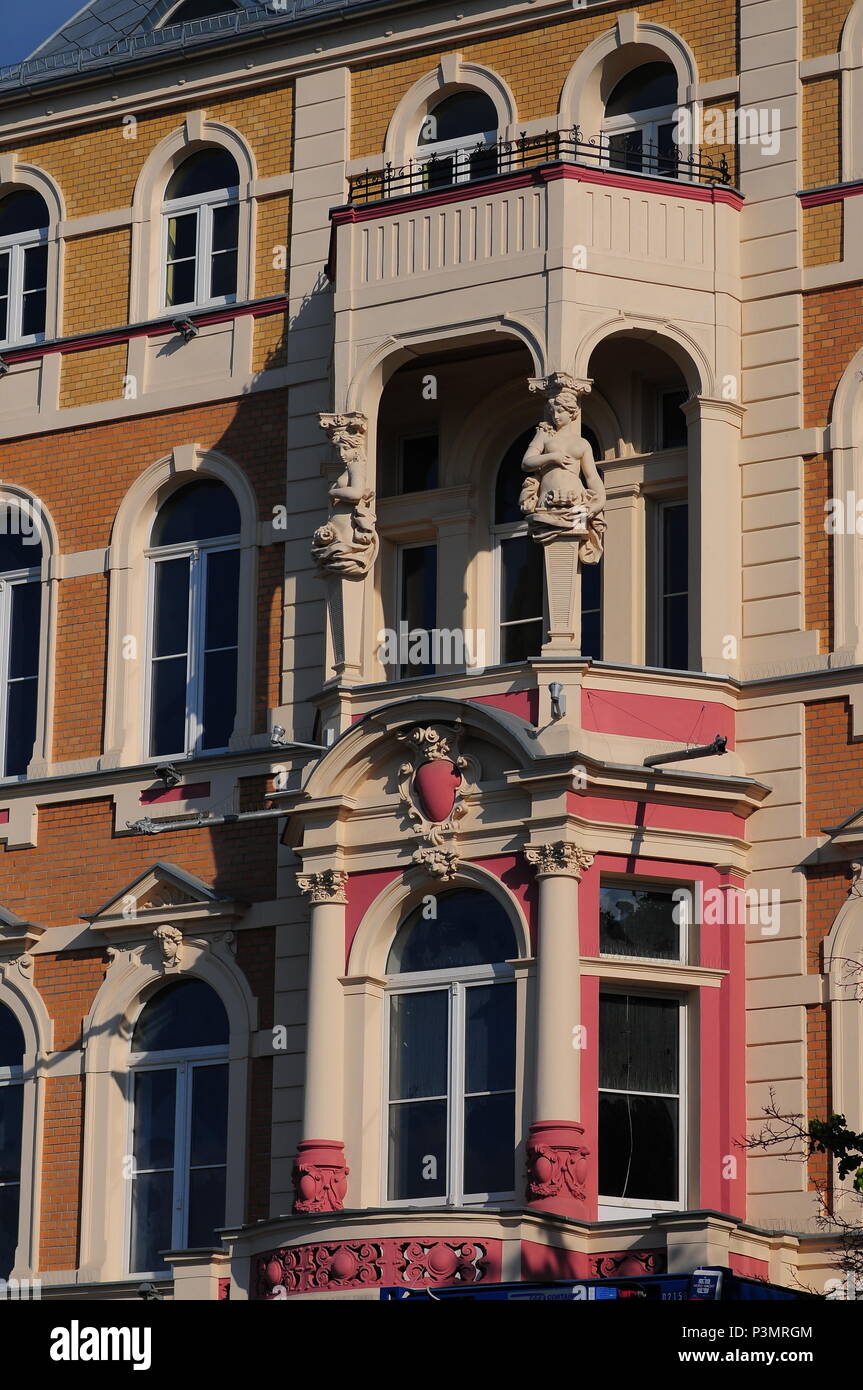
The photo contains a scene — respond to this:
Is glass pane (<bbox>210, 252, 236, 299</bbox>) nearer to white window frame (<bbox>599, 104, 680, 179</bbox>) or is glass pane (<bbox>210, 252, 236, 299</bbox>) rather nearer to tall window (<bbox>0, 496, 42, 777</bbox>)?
tall window (<bbox>0, 496, 42, 777</bbox>)

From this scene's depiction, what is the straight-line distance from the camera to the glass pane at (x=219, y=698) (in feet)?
87.6

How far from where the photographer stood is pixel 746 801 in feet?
78.5

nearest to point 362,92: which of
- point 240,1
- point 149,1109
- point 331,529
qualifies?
point 240,1

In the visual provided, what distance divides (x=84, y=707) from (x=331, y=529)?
3.59 meters

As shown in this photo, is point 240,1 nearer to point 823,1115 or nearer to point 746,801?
point 746,801

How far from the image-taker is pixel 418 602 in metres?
26.6

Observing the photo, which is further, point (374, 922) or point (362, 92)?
point (362, 92)

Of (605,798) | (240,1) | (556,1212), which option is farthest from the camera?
(240,1)

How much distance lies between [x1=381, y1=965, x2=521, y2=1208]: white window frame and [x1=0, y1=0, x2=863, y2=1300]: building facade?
0.12 feet

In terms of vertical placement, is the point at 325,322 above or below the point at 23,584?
above

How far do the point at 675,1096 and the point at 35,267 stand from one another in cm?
1156

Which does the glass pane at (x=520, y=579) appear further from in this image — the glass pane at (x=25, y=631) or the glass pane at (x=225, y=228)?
the glass pane at (x=25, y=631)

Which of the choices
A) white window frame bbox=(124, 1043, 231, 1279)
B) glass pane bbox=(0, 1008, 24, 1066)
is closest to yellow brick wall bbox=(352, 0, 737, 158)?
white window frame bbox=(124, 1043, 231, 1279)

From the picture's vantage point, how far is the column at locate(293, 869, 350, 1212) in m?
23.1
